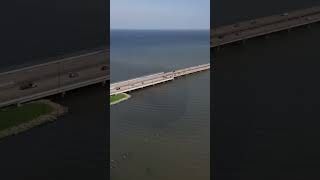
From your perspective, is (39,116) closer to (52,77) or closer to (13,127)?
(13,127)

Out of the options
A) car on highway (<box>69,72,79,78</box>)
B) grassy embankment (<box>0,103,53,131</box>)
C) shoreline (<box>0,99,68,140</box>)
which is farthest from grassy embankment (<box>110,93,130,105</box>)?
grassy embankment (<box>0,103,53,131</box>)

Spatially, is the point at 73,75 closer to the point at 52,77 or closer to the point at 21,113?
the point at 52,77

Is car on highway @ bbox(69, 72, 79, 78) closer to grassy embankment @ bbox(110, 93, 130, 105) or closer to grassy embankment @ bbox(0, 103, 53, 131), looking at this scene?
grassy embankment @ bbox(0, 103, 53, 131)
